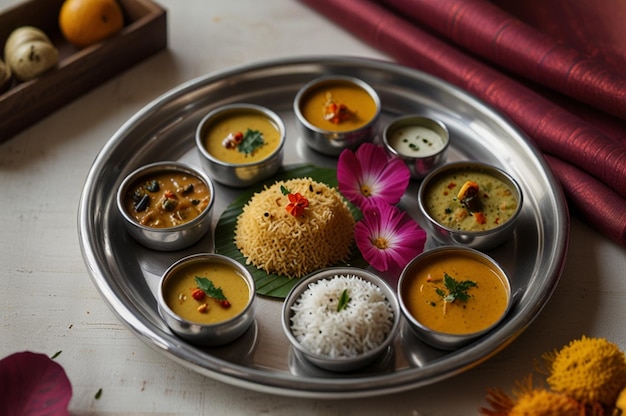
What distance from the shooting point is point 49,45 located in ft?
11.6

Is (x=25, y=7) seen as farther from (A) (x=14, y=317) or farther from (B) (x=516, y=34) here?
(B) (x=516, y=34)

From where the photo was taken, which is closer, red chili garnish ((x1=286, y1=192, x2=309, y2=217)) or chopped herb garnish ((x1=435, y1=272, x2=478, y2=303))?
chopped herb garnish ((x1=435, y1=272, x2=478, y2=303))

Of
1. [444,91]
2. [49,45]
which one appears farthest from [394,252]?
[49,45]

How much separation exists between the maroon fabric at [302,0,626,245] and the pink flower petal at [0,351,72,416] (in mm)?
2095

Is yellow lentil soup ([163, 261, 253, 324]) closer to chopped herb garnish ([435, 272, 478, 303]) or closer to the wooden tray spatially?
chopped herb garnish ([435, 272, 478, 303])

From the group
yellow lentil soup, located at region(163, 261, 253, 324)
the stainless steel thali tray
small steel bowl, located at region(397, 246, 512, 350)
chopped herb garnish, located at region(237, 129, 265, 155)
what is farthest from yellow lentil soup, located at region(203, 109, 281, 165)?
small steel bowl, located at region(397, 246, 512, 350)

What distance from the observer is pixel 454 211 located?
→ 306cm

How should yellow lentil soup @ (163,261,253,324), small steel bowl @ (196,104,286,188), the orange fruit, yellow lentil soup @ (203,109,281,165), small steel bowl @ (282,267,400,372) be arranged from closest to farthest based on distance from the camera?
small steel bowl @ (282,267,400,372) → yellow lentil soup @ (163,261,253,324) → small steel bowl @ (196,104,286,188) → yellow lentil soup @ (203,109,281,165) → the orange fruit

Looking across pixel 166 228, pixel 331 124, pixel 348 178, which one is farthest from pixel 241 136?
pixel 166 228

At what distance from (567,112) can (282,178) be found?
1257mm

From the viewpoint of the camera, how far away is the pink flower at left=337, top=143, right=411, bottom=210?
10.3 feet

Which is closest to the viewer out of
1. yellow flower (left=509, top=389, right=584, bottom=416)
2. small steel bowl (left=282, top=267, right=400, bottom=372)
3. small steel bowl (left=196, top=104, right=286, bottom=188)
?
yellow flower (left=509, top=389, right=584, bottom=416)

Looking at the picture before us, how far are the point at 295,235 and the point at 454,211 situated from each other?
0.64m

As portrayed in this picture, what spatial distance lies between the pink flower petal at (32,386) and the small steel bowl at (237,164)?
105 centimetres
